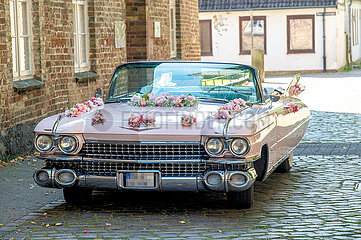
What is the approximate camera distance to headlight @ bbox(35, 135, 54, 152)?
6.86 metres

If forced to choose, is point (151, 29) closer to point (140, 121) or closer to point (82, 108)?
point (82, 108)

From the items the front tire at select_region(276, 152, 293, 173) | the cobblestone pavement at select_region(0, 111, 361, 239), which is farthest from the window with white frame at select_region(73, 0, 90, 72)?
the cobblestone pavement at select_region(0, 111, 361, 239)

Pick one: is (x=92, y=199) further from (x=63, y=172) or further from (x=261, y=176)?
(x=261, y=176)

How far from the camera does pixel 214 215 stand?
6.79 m

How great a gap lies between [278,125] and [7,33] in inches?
177

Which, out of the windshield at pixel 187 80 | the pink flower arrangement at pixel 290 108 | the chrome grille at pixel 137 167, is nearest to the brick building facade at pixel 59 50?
the windshield at pixel 187 80

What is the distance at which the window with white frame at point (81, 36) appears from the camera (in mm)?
14055

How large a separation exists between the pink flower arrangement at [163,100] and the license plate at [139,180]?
1058 mm

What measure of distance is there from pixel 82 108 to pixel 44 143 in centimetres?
58

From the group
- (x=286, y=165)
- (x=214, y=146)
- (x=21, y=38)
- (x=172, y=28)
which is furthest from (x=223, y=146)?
(x=172, y=28)

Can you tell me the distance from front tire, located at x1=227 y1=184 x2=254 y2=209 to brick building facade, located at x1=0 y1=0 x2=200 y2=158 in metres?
4.37

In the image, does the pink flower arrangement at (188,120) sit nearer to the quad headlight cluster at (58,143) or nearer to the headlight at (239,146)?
the headlight at (239,146)

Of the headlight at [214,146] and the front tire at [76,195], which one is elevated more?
the headlight at [214,146]

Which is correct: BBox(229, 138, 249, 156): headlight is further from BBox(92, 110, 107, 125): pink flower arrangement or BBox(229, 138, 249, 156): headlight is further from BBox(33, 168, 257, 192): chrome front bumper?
BBox(92, 110, 107, 125): pink flower arrangement
